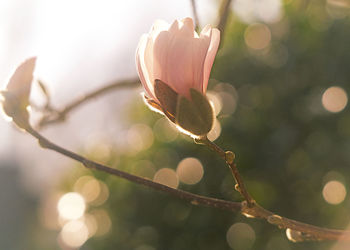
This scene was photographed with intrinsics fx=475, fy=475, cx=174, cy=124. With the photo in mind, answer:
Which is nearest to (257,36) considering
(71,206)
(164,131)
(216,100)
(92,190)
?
(216,100)

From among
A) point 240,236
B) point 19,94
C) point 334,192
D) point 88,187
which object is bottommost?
point 88,187

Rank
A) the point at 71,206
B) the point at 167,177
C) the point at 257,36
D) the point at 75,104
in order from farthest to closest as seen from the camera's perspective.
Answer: the point at 71,206 < the point at 257,36 < the point at 167,177 < the point at 75,104

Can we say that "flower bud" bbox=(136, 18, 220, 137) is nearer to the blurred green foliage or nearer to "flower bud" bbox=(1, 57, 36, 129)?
"flower bud" bbox=(1, 57, 36, 129)

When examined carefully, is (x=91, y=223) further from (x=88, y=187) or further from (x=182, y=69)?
(x=182, y=69)

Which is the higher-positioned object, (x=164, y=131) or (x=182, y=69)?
(x=182, y=69)

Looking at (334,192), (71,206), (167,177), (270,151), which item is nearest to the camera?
(334,192)

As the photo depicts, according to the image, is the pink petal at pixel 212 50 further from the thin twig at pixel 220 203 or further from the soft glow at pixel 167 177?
the soft glow at pixel 167 177

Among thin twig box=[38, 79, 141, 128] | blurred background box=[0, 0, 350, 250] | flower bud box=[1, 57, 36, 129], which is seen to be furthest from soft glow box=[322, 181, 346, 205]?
flower bud box=[1, 57, 36, 129]

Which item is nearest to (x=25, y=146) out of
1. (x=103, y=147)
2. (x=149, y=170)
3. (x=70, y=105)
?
(x=103, y=147)
